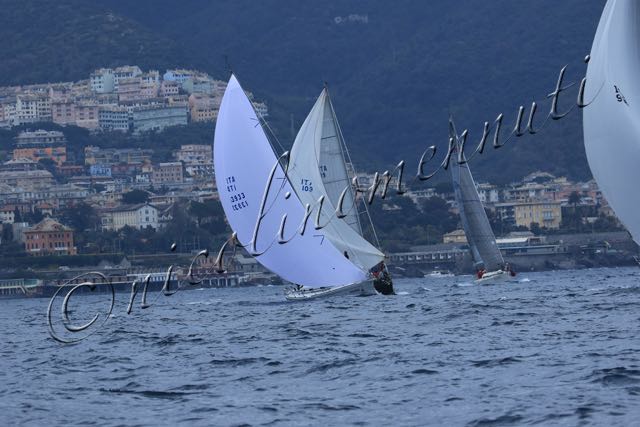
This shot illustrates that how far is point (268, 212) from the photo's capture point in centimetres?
3978

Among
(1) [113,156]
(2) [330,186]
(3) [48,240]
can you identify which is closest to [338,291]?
(2) [330,186]

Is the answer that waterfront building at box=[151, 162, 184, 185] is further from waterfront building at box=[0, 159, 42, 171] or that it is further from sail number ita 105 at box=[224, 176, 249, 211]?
sail number ita 105 at box=[224, 176, 249, 211]

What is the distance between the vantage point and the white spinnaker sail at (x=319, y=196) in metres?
43.6

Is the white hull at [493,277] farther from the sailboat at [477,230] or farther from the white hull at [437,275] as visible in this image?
the white hull at [437,275]

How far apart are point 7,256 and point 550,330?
8863 centimetres

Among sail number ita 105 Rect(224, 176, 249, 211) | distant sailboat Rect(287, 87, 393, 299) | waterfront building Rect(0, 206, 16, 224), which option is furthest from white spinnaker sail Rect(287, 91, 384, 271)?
waterfront building Rect(0, 206, 16, 224)

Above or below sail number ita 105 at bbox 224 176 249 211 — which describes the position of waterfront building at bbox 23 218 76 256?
above

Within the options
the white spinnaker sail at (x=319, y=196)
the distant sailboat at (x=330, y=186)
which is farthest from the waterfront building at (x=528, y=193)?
the white spinnaker sail at (x=319, y=196)

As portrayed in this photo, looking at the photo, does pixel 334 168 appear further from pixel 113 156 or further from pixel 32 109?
pixel 32 109

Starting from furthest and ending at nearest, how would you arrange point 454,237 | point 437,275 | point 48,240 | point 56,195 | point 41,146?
1. point 41,146
2. point 56,195
3. point 454,237
4. point 48,240
5. point 437,275

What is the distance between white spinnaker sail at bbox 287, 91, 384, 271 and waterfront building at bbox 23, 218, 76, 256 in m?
69.0

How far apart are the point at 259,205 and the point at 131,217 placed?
91.6 metres

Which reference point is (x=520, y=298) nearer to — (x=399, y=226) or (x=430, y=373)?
(x=430, y=373)

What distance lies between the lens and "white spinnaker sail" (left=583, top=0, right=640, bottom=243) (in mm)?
31734
